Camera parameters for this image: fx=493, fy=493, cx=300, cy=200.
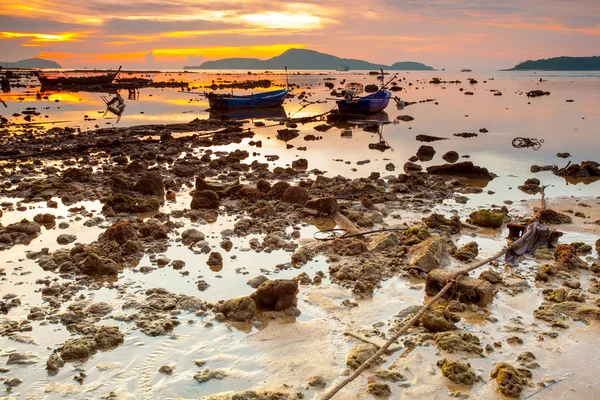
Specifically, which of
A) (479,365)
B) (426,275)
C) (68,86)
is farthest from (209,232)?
(68,86)

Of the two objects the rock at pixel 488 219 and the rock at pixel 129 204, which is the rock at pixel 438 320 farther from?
the rock at pixel 129 204

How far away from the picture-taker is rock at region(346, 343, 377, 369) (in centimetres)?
536

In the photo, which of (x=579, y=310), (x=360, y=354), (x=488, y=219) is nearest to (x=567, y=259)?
(x=579, y=310)

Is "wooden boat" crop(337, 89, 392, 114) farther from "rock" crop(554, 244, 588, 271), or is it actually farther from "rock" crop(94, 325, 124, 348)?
"rock" crop(94, 325, 124, 348)

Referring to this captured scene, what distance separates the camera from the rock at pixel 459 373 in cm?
508

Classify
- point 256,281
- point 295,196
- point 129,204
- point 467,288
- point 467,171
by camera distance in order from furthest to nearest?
point 467,171 → point 295,196 → point 129,204 → point 256,281 → point 467,288

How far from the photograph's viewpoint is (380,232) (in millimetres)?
9742

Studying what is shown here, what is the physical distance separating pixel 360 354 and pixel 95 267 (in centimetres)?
440

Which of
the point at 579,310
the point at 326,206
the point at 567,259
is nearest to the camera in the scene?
the point at 579,310

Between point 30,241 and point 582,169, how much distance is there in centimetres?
1613

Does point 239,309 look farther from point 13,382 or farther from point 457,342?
point 457,342

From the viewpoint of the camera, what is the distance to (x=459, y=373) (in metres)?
5.14

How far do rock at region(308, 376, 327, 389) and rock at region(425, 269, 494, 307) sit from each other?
268cm

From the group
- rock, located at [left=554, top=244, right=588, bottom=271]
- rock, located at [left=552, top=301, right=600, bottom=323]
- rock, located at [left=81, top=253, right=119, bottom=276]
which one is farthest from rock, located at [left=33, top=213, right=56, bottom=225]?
rock, located at [left=554, top=244, right=588, bottom=271]
